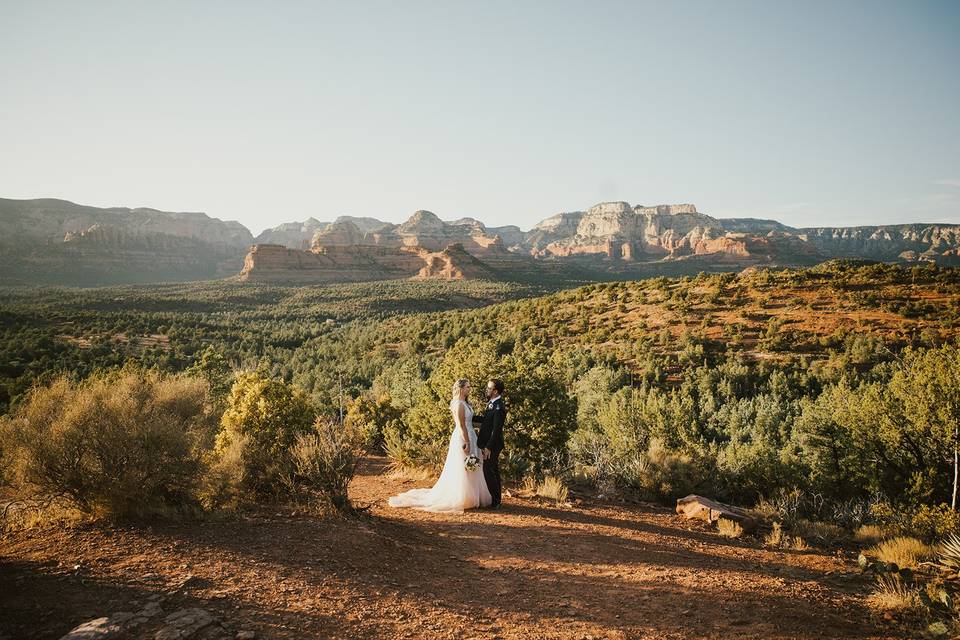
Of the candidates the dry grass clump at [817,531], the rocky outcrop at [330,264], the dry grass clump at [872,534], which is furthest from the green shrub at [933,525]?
the rocky outcrop at [330,264]

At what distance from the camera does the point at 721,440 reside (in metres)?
17.5

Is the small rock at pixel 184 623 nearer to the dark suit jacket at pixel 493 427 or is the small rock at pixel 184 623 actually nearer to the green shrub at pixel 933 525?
the dark suit jacket at pixel 493 427

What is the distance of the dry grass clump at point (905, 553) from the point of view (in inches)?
237

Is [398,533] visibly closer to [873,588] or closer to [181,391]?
[873,588]

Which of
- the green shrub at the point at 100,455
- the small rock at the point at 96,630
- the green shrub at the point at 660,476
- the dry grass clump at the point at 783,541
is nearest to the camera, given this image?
the small rock at the point at 96,630

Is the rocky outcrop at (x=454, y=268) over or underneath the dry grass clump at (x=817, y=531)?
over

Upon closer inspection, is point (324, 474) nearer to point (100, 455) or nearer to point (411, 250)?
point (100, 455)

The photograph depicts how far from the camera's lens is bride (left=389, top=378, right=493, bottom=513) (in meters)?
7.22

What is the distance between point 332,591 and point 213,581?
1129 millimetres

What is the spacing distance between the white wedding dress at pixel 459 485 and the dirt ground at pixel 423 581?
0.73 meters

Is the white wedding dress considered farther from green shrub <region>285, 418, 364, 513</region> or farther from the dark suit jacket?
green shrub <region>285, 418, 364, 513</region>

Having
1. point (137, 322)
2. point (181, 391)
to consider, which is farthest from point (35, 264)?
point (181, 391)

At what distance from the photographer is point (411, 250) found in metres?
126

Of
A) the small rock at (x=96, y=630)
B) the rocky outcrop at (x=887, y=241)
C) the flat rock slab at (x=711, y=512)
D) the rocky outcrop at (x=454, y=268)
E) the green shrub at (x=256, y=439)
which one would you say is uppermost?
the rocky outcrop at (x=887, y=241)
